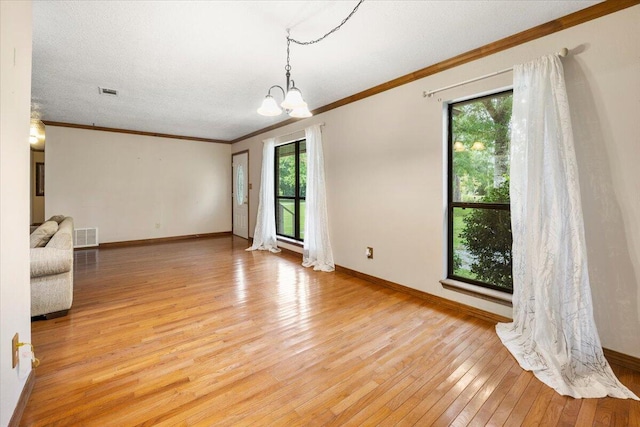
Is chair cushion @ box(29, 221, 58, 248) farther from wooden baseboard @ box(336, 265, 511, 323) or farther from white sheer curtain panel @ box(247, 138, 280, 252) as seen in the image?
wooden baseboard @ box(336, 265, 511, 323)

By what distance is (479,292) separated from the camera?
105 inches

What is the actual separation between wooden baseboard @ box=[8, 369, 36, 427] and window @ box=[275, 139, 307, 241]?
3868mm

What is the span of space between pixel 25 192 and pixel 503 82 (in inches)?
138

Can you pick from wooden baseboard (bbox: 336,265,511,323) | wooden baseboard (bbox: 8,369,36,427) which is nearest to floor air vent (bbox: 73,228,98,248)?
wooden baseboard (bbox: 8,369,36,427)

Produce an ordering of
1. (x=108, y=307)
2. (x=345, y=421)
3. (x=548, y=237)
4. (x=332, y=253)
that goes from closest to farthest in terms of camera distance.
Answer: (x=345, y=421)
(x=548, y=237)
(x=108, y=307)
(x=332, y=253)

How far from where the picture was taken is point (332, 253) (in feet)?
14.0

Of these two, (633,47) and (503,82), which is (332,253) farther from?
(633,47)

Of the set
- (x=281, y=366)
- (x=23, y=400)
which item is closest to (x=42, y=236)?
(x=23, y=400)

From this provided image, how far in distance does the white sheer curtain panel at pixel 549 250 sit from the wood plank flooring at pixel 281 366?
157 mm

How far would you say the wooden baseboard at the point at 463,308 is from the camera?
1929 mm

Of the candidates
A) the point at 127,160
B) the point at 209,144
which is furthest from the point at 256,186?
the point at 127,160

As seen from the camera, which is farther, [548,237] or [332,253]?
[332,253]

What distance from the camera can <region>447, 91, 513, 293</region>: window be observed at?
2.65 m

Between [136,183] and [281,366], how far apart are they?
19.3ft
